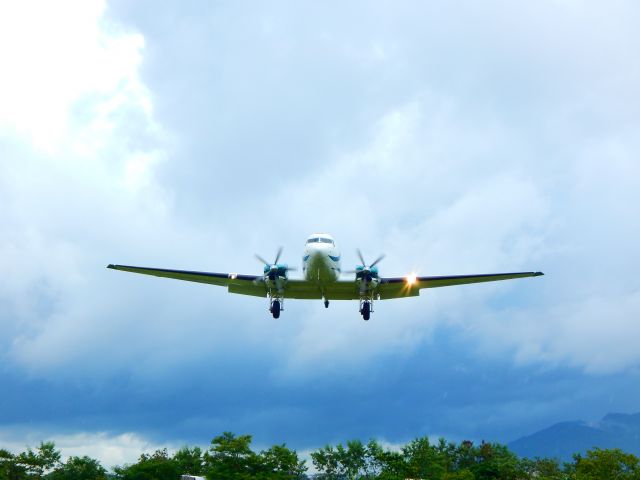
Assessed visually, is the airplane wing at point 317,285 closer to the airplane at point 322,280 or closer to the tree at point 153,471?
the airplane at point 322,280

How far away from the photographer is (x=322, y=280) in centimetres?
3956

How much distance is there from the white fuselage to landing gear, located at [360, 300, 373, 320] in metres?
3.85

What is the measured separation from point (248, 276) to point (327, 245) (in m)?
7.59

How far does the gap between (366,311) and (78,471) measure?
77698mm

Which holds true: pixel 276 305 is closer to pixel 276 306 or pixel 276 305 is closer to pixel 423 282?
pixel 276 306

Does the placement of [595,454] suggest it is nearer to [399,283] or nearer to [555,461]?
[555,461]

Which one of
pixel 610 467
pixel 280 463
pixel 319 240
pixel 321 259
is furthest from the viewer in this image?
pixel 280 463

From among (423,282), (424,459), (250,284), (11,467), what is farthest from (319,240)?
(11,467)

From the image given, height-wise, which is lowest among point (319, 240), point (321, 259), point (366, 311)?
point (366, 311)

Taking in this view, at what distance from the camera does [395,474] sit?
89.4 m

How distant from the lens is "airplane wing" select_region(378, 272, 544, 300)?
4334 cm

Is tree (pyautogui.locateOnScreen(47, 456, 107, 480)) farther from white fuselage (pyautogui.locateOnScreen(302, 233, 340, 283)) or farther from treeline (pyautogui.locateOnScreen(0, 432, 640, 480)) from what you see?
white fuselage (pyautogui.locateOnScreen(302, 233, 340, 283))

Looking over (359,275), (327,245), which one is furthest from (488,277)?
(327,245)

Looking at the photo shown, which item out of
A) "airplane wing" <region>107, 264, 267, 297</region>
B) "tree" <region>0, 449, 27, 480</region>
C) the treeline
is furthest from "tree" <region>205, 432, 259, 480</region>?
"airplane wing" <region>107, 264, 267, 297</region>
